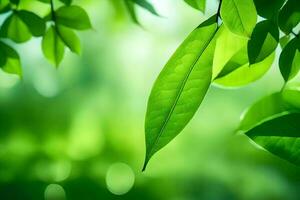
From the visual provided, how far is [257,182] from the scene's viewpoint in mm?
→ 5301

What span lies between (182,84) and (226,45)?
8 centimetres

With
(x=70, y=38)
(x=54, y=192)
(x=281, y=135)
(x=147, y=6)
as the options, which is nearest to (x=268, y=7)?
(x=281, y=135)

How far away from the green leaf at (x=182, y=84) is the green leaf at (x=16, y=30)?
0.32 metres

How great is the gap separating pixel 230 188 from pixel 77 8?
4971 millimetres

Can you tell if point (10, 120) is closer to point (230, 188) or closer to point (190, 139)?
point (190, 139)

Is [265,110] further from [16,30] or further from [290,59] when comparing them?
[16,30]

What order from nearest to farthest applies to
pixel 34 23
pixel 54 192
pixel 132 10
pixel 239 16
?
pixel 239 16
pixel 34 23
pixel 132 10
pixel 54 192

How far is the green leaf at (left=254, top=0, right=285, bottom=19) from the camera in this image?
46cm

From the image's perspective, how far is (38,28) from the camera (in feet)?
2.22

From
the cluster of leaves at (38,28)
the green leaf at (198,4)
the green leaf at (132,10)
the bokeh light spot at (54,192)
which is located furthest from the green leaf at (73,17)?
the bokeh light spot at (54,192)

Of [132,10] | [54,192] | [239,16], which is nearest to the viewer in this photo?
[239,16]

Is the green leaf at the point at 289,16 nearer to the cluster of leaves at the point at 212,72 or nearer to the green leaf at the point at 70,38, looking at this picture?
the cluster of leaves at the point at 212,72

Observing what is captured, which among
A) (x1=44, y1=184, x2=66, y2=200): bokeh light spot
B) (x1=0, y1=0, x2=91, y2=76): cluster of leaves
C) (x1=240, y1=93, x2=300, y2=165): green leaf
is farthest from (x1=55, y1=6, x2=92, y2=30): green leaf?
(x1=44, y1=184, x2=66, y2=200): bokeh light spot

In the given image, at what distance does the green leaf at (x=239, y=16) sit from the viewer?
0.44 meters
